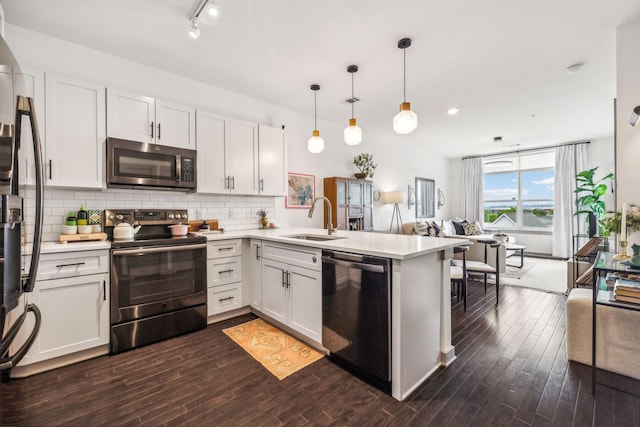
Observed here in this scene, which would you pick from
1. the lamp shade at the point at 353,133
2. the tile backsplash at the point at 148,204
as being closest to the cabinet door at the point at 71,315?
the tile backsplash at the point at 148,204

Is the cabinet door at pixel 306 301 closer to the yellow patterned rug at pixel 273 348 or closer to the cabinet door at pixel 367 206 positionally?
the yellow patterned rug at pixel 273 348

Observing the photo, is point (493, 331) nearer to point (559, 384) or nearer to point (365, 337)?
point (559, 384)

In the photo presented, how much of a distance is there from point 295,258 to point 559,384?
207 cm

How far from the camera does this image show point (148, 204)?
2990 mm

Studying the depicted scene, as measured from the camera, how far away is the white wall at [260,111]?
255 centimetres

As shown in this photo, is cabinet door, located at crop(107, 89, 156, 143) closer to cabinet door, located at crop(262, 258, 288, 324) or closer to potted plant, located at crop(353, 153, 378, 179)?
cabinet door, located at crop(262, 258, 288, 324)

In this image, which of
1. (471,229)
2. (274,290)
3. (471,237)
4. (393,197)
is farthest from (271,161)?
(471,229)

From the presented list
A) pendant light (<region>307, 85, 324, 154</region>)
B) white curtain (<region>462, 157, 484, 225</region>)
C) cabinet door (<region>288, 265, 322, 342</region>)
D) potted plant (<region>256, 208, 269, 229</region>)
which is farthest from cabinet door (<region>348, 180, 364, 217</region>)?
white curtain (<region>462, 157, 484, 225</region>)

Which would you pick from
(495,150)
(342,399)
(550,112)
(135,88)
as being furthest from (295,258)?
(495,150)

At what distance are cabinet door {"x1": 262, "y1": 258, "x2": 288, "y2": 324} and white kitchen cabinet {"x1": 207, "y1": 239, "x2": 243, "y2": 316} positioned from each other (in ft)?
1.20

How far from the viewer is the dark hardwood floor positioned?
162cm

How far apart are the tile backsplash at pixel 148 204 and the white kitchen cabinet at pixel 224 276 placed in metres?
0.60

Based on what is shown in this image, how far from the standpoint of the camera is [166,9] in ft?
7.14

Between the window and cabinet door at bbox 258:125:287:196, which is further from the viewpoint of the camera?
the window
